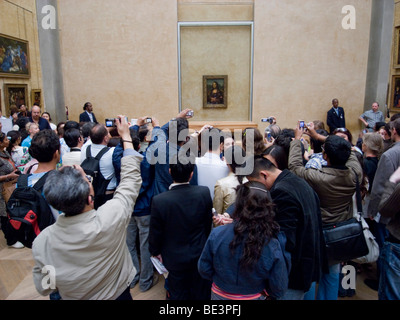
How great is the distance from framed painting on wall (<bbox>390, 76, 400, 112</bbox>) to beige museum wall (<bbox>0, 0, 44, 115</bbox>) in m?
17.0

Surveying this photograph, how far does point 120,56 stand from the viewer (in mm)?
11727

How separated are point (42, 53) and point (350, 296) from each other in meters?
11.3

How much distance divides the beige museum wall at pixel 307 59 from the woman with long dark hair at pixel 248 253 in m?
10.3

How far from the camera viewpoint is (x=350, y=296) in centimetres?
394

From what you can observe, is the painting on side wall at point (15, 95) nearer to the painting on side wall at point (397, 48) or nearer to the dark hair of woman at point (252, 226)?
the dark hair of woman at point (252, 226)

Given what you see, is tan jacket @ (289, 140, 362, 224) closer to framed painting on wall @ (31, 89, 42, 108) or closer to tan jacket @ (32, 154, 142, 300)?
tan jacket @ (32, 154, 142, 300)

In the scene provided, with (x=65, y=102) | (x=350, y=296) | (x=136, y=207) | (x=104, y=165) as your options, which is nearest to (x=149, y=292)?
(x=136, y=207)

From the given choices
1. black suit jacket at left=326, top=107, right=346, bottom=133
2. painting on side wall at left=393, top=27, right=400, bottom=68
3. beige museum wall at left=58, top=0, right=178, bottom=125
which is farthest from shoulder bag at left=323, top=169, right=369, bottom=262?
painting on side wall at left=393, top=27, right=400, bottom=68

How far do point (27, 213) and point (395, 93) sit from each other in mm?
17173

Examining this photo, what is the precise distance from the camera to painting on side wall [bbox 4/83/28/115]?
45.4 ft

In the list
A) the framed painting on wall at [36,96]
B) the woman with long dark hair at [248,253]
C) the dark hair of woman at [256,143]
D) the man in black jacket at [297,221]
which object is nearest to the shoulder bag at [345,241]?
the man in black jacket at [297,221]

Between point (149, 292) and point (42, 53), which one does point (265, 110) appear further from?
point (149, 292)

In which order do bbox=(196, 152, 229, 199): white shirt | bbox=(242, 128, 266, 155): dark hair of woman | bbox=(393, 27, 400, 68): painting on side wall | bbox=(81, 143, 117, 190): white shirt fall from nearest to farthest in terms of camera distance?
bbox=(196, 152, 229, 199): white shirt < bbox=(81, 143, 117, 190): white shirt < bbox=(242, 128, 266, 155): dark hair of woman < bbox=(393, 27, 400, 68): painting on side wall

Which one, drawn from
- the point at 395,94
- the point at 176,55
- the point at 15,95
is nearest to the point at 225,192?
the point at 176,55
